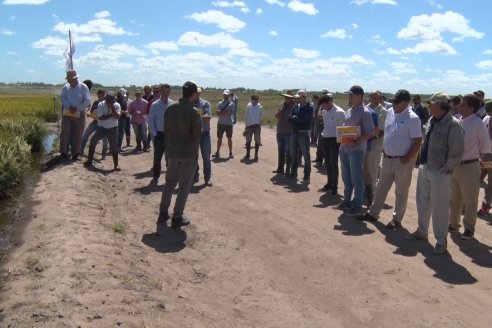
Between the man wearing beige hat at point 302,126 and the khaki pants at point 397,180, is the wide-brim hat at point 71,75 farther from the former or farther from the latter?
the khaki pants at point 397,180

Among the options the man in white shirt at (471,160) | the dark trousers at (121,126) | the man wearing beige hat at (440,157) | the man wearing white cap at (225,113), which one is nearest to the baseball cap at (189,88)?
the man wearing beige hat at (440,157)

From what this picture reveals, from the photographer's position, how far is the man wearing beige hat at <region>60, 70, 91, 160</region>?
35.8 ft

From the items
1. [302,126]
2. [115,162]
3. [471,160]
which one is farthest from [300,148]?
[115,162]

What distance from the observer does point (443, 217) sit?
6.17 m

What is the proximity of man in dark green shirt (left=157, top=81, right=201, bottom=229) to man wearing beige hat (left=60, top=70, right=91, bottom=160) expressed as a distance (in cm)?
498

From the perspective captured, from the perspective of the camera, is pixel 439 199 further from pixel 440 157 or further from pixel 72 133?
pixel 72 133

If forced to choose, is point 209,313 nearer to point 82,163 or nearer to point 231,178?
point 231,178

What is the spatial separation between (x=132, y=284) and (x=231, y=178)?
6.23m

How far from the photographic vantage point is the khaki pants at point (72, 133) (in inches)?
438

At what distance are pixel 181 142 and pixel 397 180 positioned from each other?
126 inches

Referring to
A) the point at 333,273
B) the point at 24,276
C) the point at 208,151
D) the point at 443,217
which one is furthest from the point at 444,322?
the point at 208,151

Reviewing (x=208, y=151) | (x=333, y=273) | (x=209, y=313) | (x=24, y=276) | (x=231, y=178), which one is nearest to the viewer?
(x=209, y=313)

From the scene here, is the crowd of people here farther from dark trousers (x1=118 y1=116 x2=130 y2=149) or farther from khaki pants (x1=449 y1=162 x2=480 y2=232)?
dark trousers (x1=118 y1=116 x2=130 y2=149)

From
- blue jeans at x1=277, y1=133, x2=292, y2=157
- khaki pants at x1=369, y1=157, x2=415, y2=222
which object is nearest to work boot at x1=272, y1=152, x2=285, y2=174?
blue jeans at x1=277, y1=133, x2=292, y2=157
